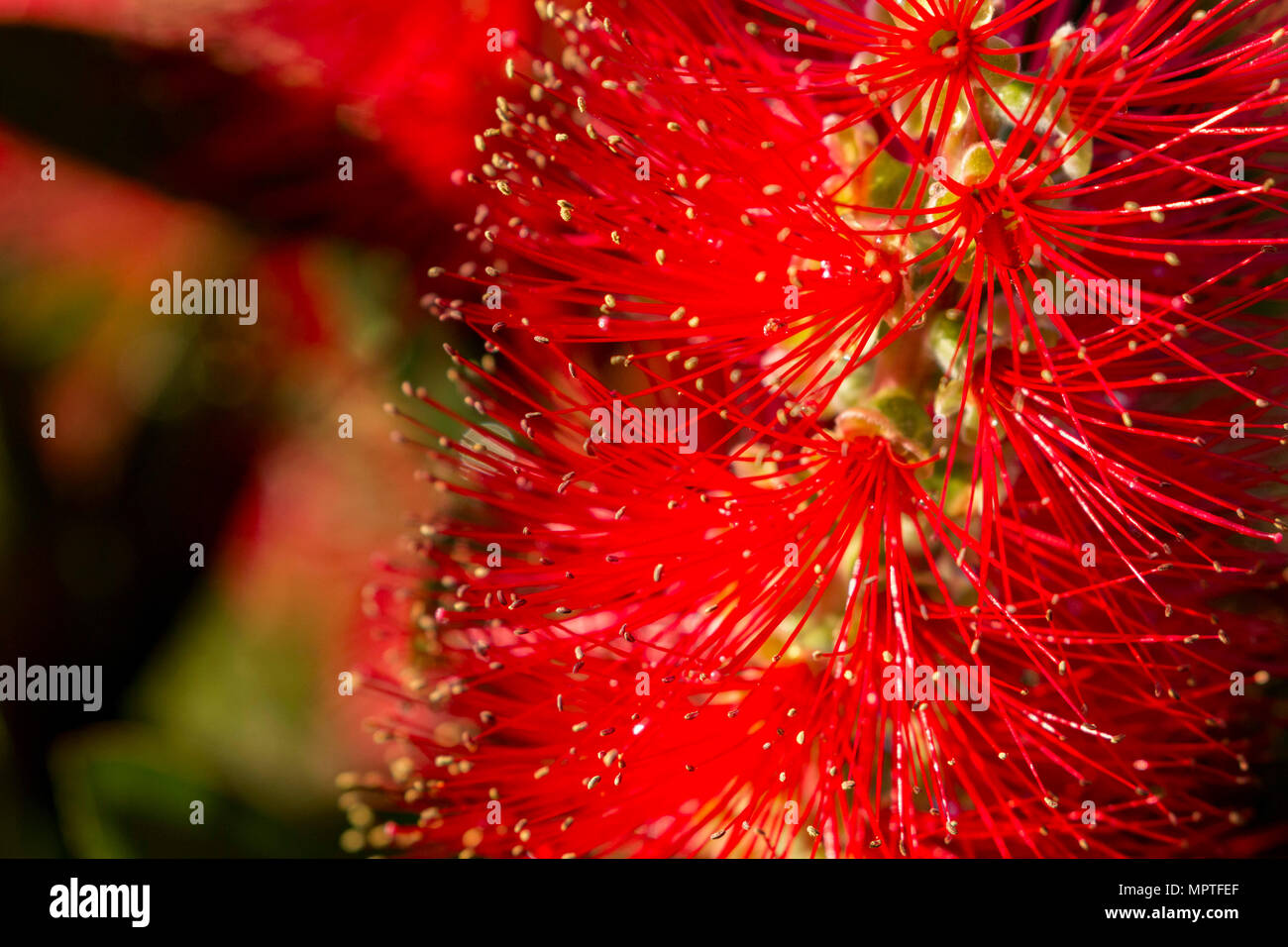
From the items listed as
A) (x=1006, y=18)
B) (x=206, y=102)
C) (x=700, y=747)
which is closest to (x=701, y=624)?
(x=700, y=747)

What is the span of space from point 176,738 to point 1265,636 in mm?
1378

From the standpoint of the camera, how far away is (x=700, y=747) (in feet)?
3.31

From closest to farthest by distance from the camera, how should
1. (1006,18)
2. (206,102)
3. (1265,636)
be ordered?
1. (1006,18)
2. (1265,636)
3. (206,102)

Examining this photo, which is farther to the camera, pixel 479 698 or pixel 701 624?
pixel 479 698

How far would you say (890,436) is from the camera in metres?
0.92

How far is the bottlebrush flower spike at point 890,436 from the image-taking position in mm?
846

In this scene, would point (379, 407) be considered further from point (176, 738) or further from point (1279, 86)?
point (1279, 86)

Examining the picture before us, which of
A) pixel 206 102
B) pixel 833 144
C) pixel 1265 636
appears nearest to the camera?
pixel 833 144

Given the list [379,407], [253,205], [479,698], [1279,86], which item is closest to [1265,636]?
[1279,86]

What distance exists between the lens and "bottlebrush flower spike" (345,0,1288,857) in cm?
85

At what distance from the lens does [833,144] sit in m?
0.95
